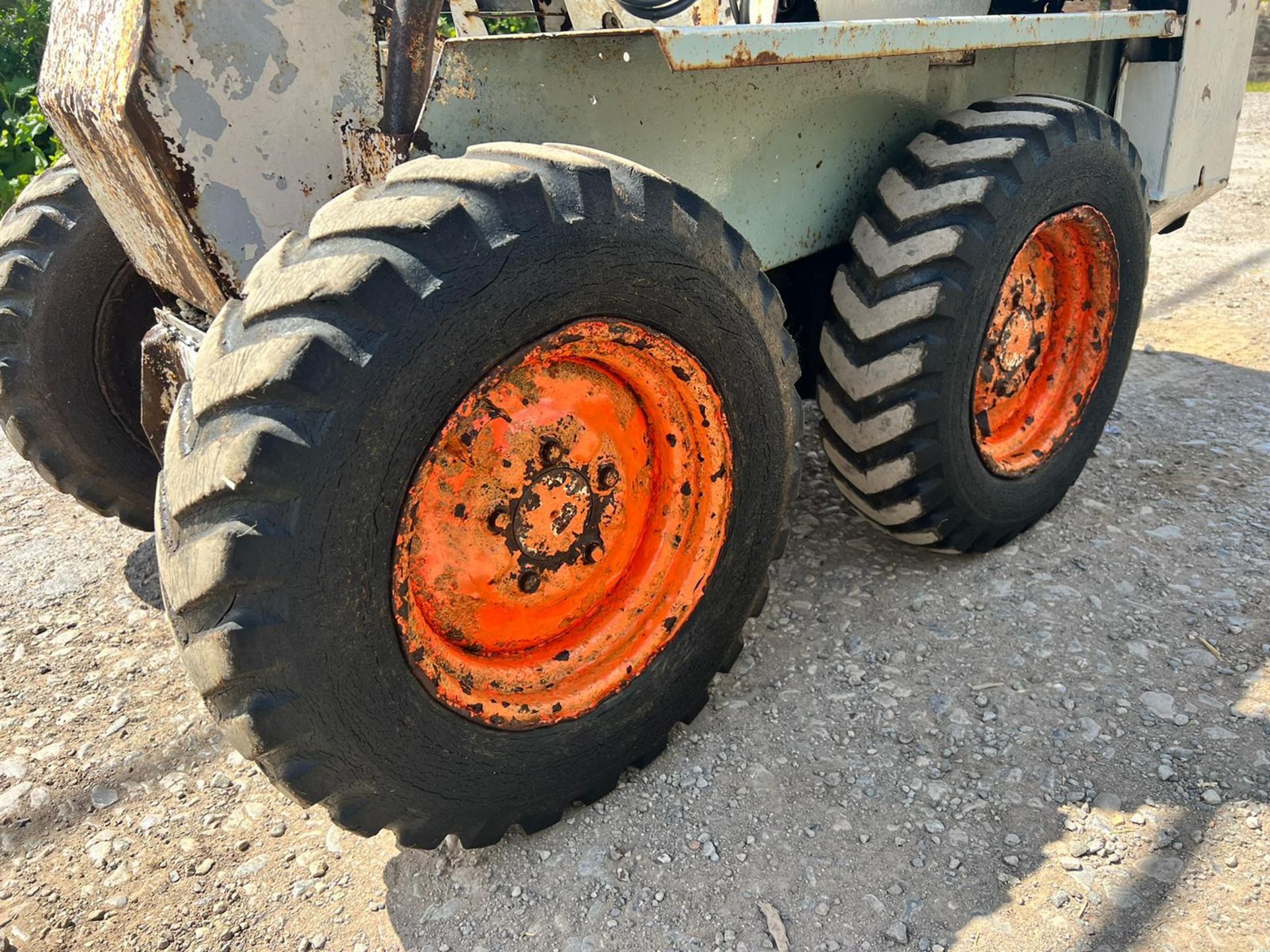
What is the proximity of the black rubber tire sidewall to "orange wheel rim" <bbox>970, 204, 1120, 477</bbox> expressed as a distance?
0.12ft

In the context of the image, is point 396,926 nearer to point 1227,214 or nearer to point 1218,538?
point 1218,538

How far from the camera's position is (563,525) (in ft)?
6.60

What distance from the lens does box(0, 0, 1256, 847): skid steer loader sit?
60.6 inches

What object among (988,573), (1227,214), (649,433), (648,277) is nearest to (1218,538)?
(988,573)

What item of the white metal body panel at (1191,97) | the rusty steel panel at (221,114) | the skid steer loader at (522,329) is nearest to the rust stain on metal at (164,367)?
the skid steer loader at (522,329)

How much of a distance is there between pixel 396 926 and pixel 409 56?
1611mm

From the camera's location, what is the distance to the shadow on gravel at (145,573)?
9.76ft

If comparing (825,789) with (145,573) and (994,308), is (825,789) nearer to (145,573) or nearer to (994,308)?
(994,308)

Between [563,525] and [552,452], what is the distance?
15 cm

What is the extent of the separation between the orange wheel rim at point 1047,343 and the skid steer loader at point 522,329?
0.04 ft

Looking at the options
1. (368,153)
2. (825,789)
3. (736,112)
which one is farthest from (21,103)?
(825,789)

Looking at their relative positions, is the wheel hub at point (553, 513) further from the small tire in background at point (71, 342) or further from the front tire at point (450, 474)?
the small tire in background at point (71, 342)

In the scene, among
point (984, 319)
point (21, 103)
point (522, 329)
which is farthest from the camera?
point (21, 103)

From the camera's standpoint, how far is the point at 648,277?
184 centimetres
